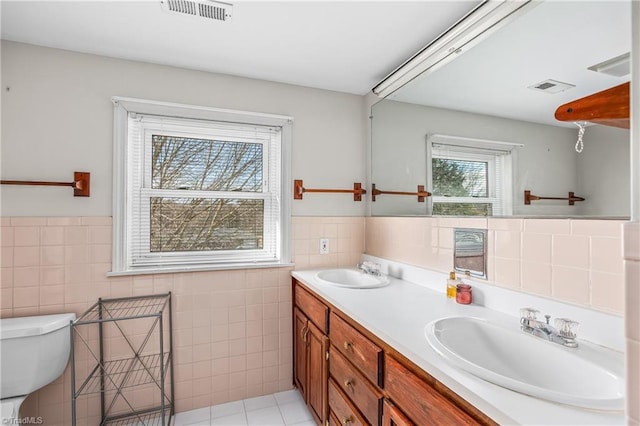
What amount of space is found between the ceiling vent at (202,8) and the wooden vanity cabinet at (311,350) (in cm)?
Answer: 149

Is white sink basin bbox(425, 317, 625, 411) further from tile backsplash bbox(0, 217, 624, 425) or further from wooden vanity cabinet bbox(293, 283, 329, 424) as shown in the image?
wooden vanity cabinet bbox(293, 283, 329, 424)

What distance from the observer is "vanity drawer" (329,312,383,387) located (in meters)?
1.09

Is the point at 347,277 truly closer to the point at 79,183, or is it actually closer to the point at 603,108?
the point at 603,108

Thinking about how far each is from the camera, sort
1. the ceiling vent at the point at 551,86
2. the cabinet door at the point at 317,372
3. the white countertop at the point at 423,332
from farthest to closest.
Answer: the cabinet door at the point at 317,372 → the ceiling vent at the point at 551,86 → the white countertop at the point at 423,332

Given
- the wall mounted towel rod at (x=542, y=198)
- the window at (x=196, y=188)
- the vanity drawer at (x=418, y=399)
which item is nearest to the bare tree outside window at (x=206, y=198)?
the window at (x=196, y=188)

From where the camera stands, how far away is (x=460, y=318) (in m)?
1.15

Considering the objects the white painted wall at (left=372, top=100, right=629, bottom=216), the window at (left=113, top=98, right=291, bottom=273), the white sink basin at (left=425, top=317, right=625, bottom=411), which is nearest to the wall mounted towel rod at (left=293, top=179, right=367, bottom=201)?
the window at (left=113, top=98, right=291, bottom=273)

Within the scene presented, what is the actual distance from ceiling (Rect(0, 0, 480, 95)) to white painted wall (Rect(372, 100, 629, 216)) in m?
0.43

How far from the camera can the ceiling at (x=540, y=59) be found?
938 millimetres

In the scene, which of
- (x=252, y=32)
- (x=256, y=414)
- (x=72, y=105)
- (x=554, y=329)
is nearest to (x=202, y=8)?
(x=252, y=32)

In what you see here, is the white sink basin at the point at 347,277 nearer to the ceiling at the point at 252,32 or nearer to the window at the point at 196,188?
the window at the point at 196,188

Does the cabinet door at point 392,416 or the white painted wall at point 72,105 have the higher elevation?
the white painted wall at point 72,105

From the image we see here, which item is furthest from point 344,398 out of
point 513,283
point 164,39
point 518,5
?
point 164,39

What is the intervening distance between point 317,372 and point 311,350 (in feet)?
0.41
